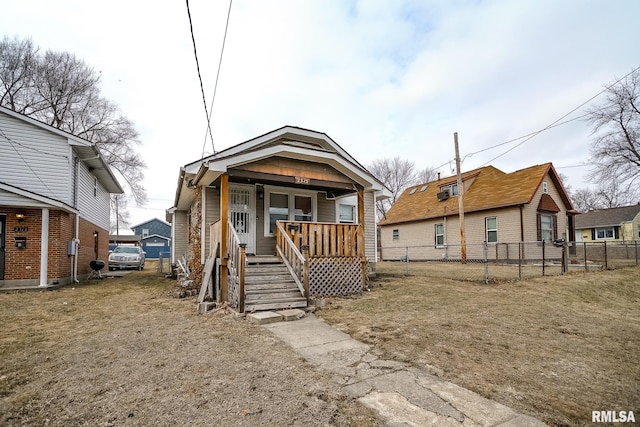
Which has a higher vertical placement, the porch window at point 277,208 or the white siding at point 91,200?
the white siding at point 91,200

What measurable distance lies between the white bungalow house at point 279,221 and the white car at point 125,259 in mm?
12015

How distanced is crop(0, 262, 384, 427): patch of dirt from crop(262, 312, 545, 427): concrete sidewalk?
191 millimetres

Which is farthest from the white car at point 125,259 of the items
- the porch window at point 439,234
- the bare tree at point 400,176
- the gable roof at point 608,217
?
the gable roof at point 608,217

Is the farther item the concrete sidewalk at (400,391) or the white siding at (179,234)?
the white siding at (179,234)

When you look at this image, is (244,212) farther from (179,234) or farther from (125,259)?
(125,259)

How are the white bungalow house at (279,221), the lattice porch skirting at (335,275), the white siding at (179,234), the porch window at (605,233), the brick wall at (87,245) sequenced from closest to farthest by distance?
the white bungalow house at (279,221) < the lattice porch skirting at (335,275) < the brick wall at (87,245) < the white siding at (179,234) < the porch window at (605,233)

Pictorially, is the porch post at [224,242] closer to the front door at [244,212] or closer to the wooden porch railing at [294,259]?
the wooden porch railing at [294,259]

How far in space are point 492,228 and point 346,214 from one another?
10.3 m

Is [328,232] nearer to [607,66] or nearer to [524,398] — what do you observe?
[524,398]

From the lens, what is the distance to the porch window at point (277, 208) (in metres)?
9.99

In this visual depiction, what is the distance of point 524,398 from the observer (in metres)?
A: 2.92

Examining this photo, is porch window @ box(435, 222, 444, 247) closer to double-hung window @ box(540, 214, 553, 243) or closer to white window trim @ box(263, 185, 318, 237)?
double-hung window @ box(540, 214, 553, 243)

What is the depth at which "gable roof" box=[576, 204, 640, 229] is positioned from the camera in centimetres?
3008

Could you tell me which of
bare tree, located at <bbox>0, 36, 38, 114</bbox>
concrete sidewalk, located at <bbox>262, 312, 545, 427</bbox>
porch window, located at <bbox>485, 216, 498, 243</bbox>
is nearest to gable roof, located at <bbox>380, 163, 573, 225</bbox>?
porch window, located at <bbox>485, 216, 498, 243</bbox>
